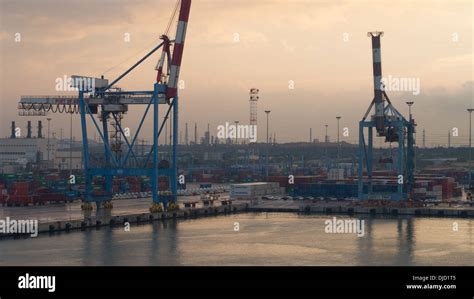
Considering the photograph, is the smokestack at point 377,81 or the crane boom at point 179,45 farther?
the smokestack at point 377,81

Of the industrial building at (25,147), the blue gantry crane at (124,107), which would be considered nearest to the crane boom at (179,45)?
the blue gantry crane at (124,107)

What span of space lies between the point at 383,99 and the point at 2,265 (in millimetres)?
24557

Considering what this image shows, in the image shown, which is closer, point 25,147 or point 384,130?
point 384,130

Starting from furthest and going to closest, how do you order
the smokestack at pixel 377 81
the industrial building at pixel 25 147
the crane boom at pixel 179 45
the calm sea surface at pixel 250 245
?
the industrial building at pixel 25 147, the smokestack at pixel 377 81, the crane boom at pixel 179 45, the calm sea surface at pixel 250 245

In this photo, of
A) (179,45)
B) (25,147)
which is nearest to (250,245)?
(179,45)

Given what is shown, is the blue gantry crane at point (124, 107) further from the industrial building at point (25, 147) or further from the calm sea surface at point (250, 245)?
the industrial building at point (25, 147)

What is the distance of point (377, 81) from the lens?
41531 mm

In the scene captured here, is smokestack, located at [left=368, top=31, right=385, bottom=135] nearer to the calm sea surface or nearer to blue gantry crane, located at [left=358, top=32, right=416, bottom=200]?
blue gantry crane, located at [left=358, top=32, right=416, bottom=200]

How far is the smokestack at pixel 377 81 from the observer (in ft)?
135

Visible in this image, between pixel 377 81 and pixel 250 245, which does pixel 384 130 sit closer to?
pixel 377 81

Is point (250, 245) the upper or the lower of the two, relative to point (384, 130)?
lower

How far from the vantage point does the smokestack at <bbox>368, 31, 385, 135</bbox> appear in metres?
41.3
